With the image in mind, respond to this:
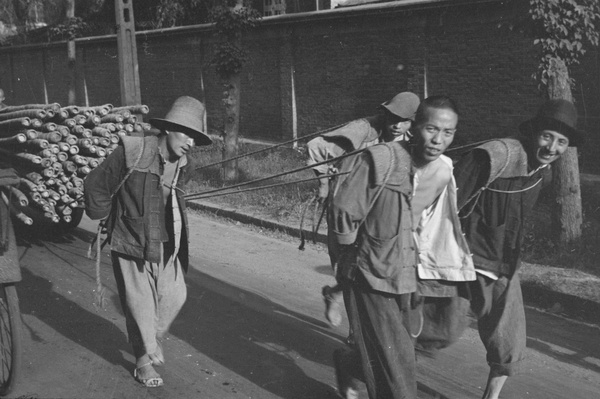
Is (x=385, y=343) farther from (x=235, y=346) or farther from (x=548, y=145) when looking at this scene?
(x=235, y=346)

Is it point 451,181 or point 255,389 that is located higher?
point 451,181

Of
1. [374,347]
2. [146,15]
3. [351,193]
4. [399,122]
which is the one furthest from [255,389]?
[146,15]

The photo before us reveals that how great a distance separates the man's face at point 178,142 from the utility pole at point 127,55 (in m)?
7.68

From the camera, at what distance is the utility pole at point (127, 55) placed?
11906 mm

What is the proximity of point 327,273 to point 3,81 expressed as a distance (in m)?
26.3

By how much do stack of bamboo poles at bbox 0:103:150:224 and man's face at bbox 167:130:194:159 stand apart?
285 centimetres

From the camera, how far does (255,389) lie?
4.61 meters

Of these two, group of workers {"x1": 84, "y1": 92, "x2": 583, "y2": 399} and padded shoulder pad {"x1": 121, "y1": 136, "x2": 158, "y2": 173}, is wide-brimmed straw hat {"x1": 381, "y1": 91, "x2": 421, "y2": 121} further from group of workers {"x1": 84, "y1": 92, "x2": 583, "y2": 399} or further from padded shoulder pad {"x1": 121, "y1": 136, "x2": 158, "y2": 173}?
padded shoulder pad {"x1": 121, "y1": 136, "x2": 158, "y2": 173}

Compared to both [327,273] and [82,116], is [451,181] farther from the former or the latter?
[82,116]

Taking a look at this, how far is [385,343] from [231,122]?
8.96 metres

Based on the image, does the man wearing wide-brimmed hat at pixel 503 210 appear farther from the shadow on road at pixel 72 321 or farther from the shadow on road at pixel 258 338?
the shadow on road at pixel 72 321

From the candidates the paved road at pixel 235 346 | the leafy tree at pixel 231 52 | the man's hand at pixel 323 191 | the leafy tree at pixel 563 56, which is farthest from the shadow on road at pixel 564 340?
the leafy tree at pixel 231 52

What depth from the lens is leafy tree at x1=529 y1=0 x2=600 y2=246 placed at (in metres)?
7.33

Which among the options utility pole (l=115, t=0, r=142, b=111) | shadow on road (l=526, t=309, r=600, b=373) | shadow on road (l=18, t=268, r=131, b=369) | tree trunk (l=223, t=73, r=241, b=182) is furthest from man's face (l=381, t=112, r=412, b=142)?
utility pole (l=115, t=0, r=142, b=111)
